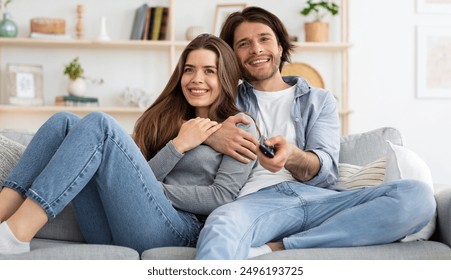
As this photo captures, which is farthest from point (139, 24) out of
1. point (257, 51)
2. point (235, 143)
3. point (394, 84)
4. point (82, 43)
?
point (235, 143)

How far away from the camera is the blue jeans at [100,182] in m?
1.78

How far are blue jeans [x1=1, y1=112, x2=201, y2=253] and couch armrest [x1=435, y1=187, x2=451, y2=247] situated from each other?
780mm

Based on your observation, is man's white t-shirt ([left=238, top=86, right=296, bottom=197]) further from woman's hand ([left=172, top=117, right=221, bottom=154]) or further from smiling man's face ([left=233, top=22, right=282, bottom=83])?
woman's hand ([left=172, top=117, right=221, bottom=154])

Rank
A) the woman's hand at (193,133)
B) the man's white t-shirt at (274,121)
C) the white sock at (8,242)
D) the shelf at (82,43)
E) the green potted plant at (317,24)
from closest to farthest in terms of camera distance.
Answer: the white sock at (8,242)
the woman's hand at (193,133)
the man's white t-shirt at (274,121)
the shelf at (82,43)
the green potted plant at (317,24)

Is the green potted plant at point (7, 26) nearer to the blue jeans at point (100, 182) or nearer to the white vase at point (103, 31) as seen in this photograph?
the white vase at point (103, 31)

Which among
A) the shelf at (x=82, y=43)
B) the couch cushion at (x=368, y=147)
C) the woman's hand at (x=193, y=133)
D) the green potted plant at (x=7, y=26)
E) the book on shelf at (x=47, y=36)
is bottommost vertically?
the couch cushion at (x=368, y=147)

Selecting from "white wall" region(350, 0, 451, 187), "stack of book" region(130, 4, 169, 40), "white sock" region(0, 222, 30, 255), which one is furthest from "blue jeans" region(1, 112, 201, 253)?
"white wall" region(350, 0, 451, 187)

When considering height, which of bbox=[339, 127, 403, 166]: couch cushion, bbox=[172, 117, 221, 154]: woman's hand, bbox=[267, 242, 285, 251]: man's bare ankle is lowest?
bbox=[267, 242, 285, 251]: man's bare ankle

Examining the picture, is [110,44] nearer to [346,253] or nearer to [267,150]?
[267,150]

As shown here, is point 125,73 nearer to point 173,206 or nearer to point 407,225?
point 173,206

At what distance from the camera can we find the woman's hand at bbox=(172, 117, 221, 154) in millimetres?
2107

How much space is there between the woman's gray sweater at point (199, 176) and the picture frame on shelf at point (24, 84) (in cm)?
269

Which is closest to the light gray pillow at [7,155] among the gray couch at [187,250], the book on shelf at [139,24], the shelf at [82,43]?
the gray couch at [187,250]

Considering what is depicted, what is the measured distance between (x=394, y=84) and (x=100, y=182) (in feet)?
11.1
